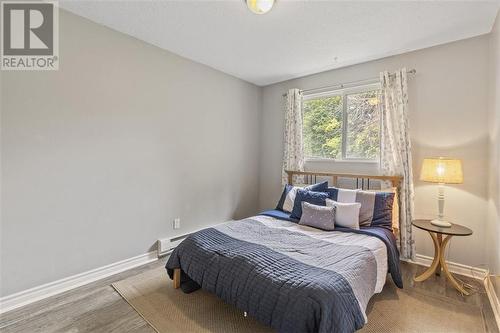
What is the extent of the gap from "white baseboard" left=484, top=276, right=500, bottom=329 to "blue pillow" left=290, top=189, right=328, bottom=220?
1576mm

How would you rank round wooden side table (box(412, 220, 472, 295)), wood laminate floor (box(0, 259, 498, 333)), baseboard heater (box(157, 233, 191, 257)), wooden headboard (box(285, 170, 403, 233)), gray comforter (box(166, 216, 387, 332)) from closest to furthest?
gray comforter (box(166, 216, 387, 332)) → wood laminate floor (box(0, 259, 498, 333)) → round wooden side table (box(412, 220, 472, 295)) → wooden headboard (box(285, 170, 403, 233)) → baseboard heater (box(157, 233, 191, 257))

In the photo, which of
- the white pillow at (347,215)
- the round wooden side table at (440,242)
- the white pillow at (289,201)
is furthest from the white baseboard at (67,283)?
the round wooden side table at (440,242)

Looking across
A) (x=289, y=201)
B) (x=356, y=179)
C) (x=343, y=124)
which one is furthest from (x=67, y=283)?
(x=343, y=124)

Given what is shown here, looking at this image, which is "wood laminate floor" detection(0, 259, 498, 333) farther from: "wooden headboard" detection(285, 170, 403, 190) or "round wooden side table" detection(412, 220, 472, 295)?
"wooden headboard" detection(285, 170, 403, 190)

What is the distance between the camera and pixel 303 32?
8.19 feet

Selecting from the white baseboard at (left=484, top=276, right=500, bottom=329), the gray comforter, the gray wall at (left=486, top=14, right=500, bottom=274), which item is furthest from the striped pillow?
the white baseboard at (left=484, top=276, right=500, bottom=329)

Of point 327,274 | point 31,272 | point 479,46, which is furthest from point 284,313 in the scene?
point 479,46

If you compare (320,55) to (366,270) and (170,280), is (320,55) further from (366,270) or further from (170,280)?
(170,280)

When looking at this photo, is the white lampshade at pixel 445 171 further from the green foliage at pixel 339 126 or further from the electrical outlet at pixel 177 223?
the electrical outlet at pixel 177 223

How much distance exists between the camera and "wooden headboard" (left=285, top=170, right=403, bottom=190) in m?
2.89

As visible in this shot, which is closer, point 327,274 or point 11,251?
point 327,274

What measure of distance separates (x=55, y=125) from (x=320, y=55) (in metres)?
2.98

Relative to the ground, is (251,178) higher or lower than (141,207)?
higher

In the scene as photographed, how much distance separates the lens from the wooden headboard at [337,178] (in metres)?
2.89
